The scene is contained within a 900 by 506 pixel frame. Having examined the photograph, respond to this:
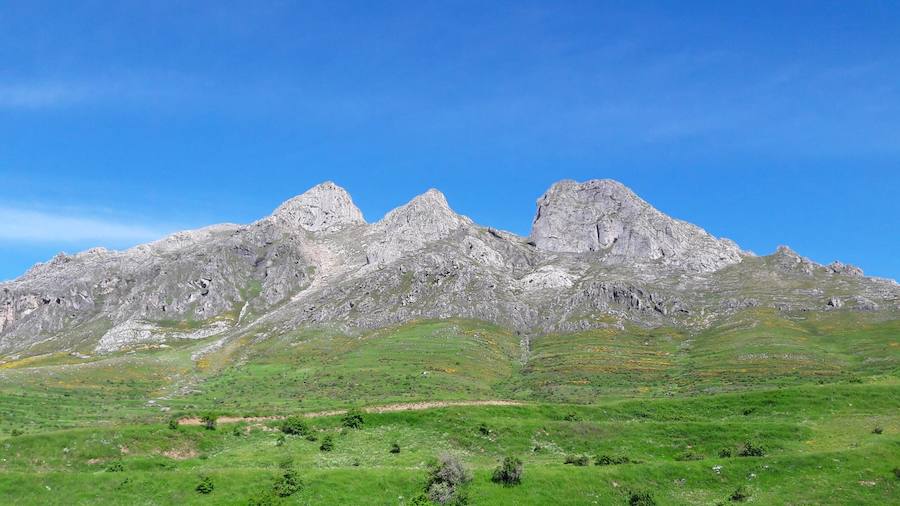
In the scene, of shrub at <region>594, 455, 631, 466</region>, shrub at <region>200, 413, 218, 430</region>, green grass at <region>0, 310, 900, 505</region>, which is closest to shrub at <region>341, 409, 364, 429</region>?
green grass at <region>0, 310, 900, 505</region>

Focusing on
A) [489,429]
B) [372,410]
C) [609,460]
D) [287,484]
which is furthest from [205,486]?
[609,460]

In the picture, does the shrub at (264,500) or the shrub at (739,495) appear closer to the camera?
the shrub at (264,500)

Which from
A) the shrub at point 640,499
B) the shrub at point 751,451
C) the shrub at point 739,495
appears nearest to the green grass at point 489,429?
the shrub at point 739,495

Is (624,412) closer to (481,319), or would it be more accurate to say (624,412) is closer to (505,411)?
(505,411)

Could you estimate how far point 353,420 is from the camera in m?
70.9

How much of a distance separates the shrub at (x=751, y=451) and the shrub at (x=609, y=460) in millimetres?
10781

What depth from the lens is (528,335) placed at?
186875 mm

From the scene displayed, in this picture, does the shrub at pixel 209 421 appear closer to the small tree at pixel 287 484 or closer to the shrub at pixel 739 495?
the small tree at pixel 287 484

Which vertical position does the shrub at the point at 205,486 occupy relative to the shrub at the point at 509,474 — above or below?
below

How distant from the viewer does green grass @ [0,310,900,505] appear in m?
50.7

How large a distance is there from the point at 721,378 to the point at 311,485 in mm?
88139

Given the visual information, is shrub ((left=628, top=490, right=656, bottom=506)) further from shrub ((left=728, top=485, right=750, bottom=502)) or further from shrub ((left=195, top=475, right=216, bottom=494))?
shrub ((left=195, top=475, right=216, bottom=494))

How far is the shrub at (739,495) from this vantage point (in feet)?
164

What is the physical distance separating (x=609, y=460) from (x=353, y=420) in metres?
28.7
